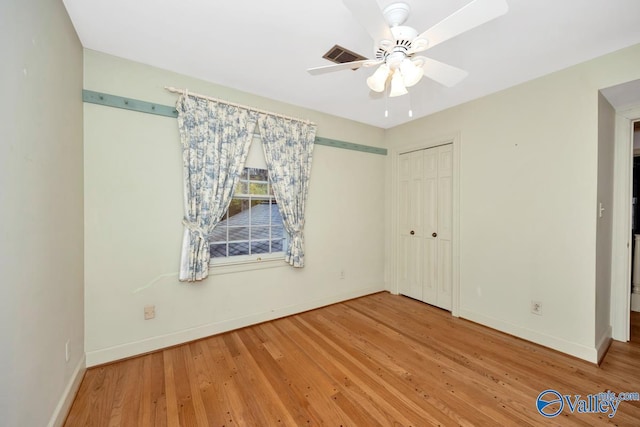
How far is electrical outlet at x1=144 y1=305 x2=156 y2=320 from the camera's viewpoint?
236cm

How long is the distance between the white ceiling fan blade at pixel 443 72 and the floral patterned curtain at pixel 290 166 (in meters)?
1.74

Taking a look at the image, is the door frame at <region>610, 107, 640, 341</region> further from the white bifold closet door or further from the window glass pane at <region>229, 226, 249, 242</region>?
the window glass pane at <region>229, 226, 249, 242</region>

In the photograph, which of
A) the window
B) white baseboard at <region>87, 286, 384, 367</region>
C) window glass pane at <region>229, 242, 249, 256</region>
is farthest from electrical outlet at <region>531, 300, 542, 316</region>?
window glass pane at <region>229, 242, 249, 256</region>

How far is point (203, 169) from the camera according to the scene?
2.54 metres

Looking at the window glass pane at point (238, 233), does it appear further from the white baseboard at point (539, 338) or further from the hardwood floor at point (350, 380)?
the white baseboard at point (539, 338)

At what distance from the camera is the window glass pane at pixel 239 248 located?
2.89 meters

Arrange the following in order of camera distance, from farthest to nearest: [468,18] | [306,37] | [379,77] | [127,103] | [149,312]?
[149,312] < [127,103] < [306,37] < [379,77] < [468,18]

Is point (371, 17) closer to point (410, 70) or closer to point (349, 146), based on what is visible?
point (410, 70)

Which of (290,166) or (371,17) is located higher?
(371,17)

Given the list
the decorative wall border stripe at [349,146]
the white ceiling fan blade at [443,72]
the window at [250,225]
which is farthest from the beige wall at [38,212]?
the decorative wall border stripe at [349,146]

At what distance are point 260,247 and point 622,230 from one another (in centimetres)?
391

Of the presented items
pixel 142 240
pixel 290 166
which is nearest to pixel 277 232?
pixel 290 166

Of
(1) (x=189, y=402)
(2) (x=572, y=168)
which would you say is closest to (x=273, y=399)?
(1) (x=189, y=402)

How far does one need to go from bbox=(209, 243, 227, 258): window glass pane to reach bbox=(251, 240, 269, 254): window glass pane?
0.33 meters
